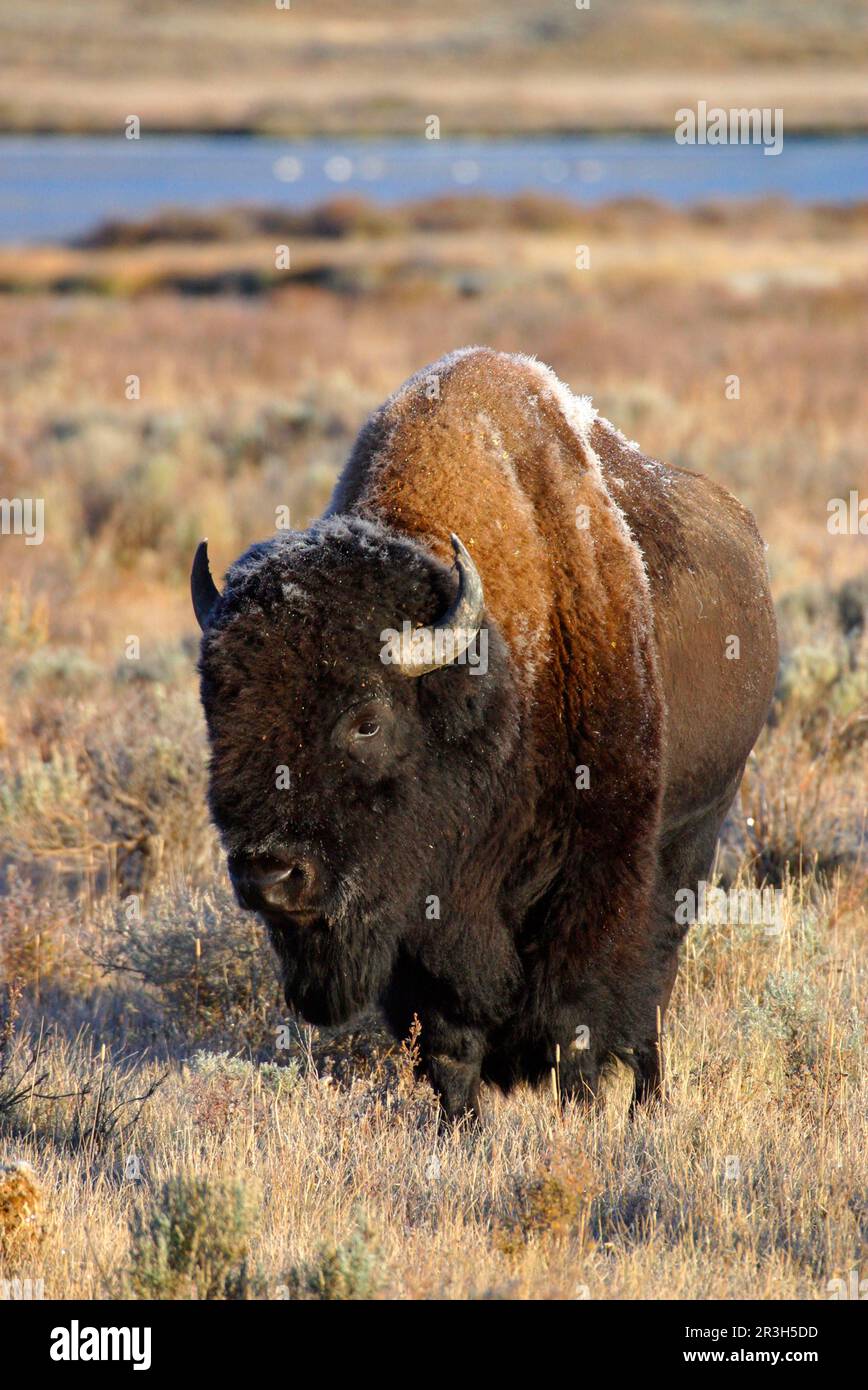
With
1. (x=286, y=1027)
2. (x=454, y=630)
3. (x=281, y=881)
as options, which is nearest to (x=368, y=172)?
(x=286, y=1027)

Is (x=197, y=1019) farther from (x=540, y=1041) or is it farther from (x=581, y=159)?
(x=581, y=159)

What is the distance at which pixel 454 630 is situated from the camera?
13.5ft

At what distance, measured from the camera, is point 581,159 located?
4077 inches

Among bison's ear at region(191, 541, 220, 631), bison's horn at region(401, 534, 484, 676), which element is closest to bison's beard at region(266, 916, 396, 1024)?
bison's horn at region(401, 534, 484, 676)

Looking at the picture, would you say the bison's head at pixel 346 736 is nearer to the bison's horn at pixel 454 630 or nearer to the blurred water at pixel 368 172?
the bison's horn at pixel 454 630

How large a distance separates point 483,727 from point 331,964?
780 millimetres

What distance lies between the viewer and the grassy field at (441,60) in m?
128

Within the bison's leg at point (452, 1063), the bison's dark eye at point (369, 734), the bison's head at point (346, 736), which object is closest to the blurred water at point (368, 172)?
the bison's leg at point (452, 1063)

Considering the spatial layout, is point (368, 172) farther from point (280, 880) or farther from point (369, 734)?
point (280, 880)

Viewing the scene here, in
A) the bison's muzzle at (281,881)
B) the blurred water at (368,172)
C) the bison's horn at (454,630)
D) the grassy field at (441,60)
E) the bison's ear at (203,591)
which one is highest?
the grassy field at (441,60)

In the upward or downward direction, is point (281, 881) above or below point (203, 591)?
below

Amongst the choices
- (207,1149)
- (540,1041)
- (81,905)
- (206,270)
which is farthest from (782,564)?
(206,270)

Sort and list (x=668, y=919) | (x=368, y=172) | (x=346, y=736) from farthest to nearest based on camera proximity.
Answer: (x=368, y=172)
(x=668, y=919)
(x=346, y=736)
